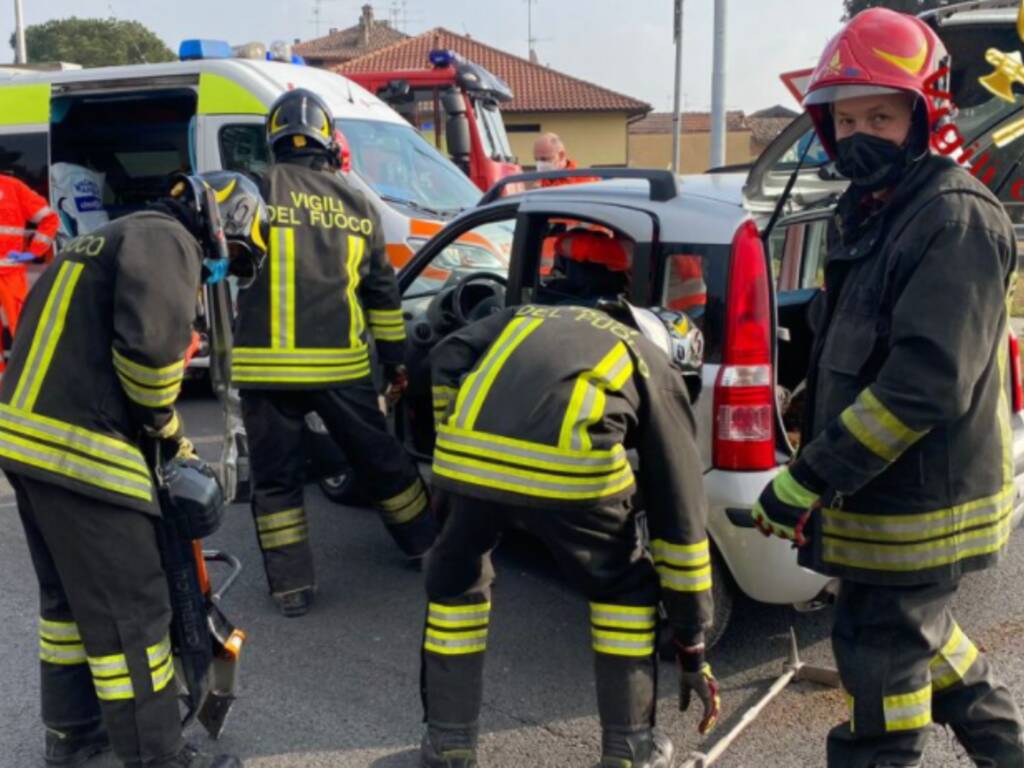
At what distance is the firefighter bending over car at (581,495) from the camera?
8.19 ft

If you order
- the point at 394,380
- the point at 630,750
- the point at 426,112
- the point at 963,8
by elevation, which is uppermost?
the point at 963,8

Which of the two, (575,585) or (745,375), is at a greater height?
(745,375)

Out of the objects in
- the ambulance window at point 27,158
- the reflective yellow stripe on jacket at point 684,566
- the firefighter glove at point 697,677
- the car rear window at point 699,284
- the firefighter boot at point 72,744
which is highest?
the ambulance window at point 27,158

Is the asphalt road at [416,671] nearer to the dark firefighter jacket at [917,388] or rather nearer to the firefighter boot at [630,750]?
the firefighter boot at [630,750]

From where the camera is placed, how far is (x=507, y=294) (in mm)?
3895

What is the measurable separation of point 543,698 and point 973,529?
1593 mm

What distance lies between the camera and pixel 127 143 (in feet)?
33.9

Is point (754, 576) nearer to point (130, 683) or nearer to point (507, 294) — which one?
point (507, 294)

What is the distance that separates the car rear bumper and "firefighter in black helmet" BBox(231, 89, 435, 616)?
147cm

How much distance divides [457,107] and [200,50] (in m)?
3.06

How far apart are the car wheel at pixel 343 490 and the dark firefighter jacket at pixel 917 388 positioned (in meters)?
3.14

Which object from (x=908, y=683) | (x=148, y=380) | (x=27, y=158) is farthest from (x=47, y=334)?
(x=27, y=158)

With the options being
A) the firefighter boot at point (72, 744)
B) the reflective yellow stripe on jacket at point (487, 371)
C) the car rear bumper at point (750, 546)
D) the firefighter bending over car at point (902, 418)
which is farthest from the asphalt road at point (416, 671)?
the reflective yellow stripe on jacket at point (487, 371)

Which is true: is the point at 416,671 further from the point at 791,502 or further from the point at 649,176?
the point at 649,176
